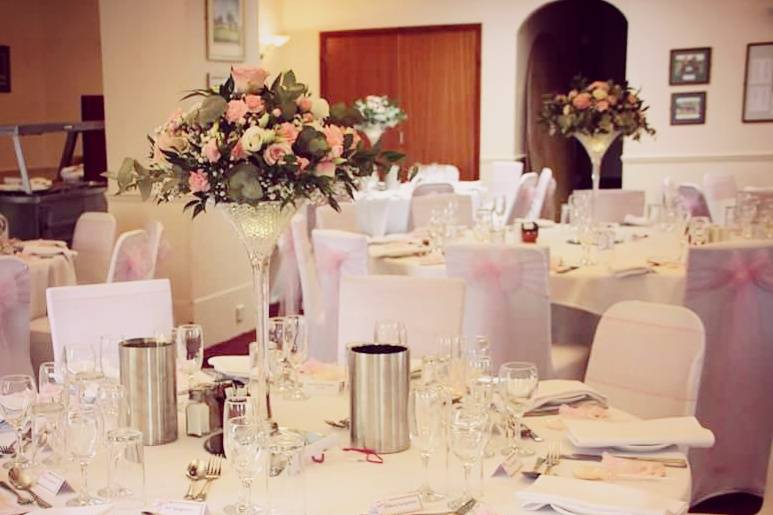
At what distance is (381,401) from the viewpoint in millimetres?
2277

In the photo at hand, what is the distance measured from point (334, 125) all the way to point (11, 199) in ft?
17.1

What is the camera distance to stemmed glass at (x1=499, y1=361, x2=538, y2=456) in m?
2.28

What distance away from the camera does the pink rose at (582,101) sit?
600 centimetres

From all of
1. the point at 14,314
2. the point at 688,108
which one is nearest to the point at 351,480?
the point at 14,314

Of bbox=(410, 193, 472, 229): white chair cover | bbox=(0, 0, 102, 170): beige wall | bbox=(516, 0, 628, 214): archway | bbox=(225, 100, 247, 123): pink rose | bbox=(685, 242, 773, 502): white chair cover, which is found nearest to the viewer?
bbox=(225, 100, 247, 123): pink rose

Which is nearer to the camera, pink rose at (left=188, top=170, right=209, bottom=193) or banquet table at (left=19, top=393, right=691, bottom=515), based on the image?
banquet table at (left=19, top=393, right=691, bottom=515)

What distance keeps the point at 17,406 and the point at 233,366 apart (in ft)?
2.39

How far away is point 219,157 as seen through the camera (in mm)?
2219

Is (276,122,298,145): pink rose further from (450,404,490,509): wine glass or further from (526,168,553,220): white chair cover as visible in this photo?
(526,168,553,220): white chair cover

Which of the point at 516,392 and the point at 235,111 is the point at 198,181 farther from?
the point at 516,392

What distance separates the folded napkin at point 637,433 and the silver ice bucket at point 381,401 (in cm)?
40

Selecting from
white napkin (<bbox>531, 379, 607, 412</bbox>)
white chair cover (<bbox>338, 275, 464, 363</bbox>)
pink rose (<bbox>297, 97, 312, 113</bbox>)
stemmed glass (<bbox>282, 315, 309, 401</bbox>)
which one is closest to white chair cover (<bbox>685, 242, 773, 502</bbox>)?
white chair cover (<bbox>338, 275, 464, 363</bbox>)

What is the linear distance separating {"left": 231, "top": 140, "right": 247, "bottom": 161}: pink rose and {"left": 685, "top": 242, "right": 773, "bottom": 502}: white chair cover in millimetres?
2372

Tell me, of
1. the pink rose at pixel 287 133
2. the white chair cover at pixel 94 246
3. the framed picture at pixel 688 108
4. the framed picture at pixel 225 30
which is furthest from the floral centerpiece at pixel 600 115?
the pink rose at pixel 287 133
